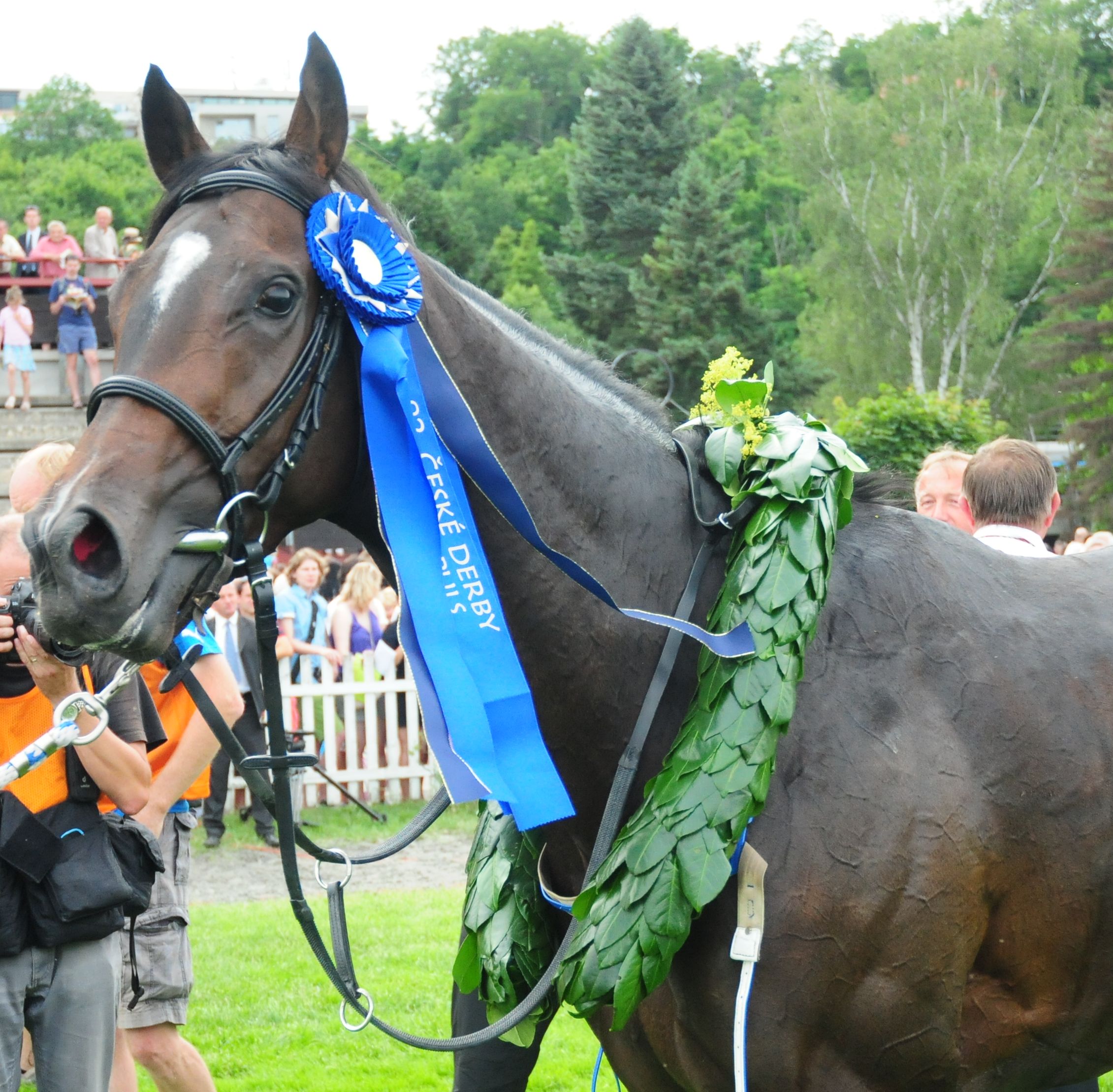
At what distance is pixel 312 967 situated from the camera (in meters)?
6.92

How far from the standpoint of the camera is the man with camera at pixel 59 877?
10.8 feet

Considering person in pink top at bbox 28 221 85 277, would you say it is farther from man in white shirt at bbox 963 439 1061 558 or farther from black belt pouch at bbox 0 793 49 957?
man in white shirt at bbox 963 439 1061 558

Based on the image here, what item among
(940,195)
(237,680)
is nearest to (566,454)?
(237,680)

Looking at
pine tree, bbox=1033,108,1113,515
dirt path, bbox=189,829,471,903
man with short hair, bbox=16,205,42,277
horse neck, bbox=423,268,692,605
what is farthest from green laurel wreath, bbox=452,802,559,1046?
pine tree, bbox=1033,108,1113,515

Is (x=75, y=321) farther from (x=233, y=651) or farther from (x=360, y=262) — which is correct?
(x=360, y=262)

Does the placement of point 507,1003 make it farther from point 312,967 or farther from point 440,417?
point 312,967

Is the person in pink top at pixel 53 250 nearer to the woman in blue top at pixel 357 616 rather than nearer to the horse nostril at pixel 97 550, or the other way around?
the woman in blue top at pixel 357 616

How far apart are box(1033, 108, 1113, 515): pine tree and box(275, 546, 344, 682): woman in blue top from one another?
23.7 meters

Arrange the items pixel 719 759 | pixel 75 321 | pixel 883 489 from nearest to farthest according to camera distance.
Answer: pixel 719 759 < pixel 883 489 < pixel 75 321

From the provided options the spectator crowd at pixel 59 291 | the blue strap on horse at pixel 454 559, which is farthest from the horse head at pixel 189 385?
the spectator crowd at pixel 59 291

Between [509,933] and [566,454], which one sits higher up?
[566,454]

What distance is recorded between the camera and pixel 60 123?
75438 mm

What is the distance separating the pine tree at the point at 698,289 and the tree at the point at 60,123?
53.1m

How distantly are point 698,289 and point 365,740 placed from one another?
22986 millimetres
